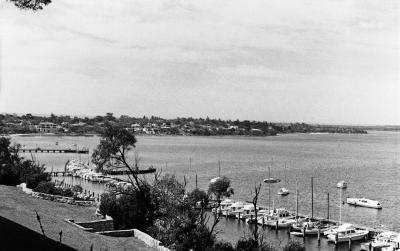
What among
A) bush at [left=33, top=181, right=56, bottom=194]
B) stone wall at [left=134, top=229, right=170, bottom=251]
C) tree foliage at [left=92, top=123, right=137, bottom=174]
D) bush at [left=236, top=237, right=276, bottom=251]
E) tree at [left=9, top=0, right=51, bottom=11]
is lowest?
bush at [left=236, top=237, right=276, bottom=251]

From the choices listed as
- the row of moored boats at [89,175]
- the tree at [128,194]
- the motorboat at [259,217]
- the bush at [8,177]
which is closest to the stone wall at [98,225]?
the tree at [128,194]

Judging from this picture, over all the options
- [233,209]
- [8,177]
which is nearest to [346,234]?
[233,209]

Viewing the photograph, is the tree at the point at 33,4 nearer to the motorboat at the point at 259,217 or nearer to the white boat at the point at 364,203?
the motorboat at the point at 259,217

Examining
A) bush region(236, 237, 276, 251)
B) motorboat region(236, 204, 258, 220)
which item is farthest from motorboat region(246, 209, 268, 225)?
bush region(236, 237, 276, 251)

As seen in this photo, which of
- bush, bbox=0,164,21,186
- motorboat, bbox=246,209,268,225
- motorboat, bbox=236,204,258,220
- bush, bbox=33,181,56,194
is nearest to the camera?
bush, bbox=33,181,56,194

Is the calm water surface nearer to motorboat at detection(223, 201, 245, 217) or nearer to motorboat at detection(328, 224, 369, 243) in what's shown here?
motorboat at detection(328, 224, 369, 243)

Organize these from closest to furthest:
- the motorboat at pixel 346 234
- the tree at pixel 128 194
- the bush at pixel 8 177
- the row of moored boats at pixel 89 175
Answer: the tree at pixel 128 194, the bush at pixel 8 177, the motorboat at pixel 346 234, the row of moored boats at pixel 89 175
